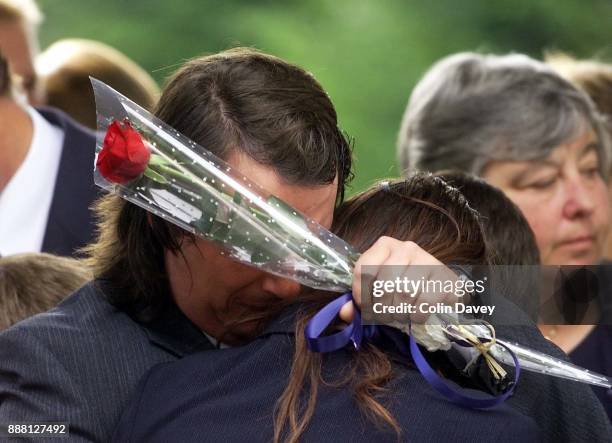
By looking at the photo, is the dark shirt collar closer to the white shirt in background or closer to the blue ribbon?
the blue ribbon

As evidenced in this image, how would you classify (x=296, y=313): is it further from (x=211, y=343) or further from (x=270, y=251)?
(x=211, y=343)

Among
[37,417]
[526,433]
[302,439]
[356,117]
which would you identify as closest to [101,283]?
[37,417]

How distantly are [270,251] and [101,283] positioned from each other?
547mm

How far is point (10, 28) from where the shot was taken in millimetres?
5410

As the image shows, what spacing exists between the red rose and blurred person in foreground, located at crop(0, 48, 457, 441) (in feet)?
0.86

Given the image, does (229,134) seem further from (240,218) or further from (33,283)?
(33,283)

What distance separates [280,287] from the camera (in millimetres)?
2885

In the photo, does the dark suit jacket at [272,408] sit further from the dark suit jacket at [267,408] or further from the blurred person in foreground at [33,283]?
the blurred person in foreground at [33,283]

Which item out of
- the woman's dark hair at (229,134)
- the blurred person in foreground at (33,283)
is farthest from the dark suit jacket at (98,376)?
the blurred person in foreground at (33,283)

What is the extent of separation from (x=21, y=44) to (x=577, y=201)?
2.50 meters

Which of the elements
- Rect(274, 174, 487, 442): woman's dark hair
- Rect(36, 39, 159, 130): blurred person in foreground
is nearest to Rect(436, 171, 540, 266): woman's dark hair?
Rect(274, 174, 487, 442): woman's dark hair

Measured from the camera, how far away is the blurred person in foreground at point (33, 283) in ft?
10.9

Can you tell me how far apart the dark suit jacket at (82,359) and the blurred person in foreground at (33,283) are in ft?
1.24

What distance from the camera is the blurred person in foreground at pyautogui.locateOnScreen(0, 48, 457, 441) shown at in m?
2.72
